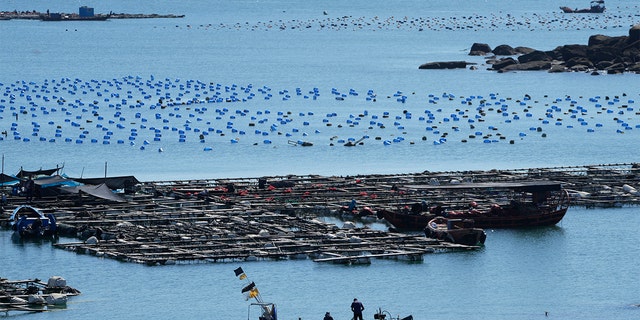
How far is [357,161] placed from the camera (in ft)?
343

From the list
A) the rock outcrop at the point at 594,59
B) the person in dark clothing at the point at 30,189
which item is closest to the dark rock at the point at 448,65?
the rock outcrop at the point at 594,59

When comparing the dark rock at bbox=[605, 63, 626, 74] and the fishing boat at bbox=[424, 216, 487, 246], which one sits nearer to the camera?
the fishing boat at bbox=[424, 216, 487, 246]

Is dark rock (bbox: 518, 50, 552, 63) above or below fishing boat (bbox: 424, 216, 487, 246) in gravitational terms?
above

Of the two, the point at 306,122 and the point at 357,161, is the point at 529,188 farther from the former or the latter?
the point at 306,122

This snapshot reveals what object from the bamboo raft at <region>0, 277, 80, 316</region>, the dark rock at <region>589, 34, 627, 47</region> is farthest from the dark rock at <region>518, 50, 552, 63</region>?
the bamboo raft at <region>0, 277, 80, 316</region>

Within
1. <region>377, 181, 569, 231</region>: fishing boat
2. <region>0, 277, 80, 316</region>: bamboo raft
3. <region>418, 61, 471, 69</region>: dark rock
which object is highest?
<region>418, 61, 471, 69</region>: dark rock

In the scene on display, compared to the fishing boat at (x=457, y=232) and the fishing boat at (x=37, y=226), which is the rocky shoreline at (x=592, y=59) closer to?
the fishing boat at (x=457, y=232)

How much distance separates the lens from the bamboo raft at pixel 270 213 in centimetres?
6706

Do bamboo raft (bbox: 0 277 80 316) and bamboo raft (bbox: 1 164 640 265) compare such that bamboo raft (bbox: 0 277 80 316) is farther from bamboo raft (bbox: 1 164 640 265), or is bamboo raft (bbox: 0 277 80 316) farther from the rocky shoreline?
the rocky shoreline

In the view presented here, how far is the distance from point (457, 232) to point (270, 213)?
1009 centimetres

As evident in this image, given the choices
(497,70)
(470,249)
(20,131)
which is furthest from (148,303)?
(497,70)

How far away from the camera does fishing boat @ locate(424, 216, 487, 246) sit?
70.2m

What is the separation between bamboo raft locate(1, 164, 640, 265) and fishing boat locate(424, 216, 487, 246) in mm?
655

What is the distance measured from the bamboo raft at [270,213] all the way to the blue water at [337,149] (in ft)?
4.02
